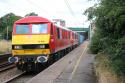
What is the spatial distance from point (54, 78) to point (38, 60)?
5447 millimetres

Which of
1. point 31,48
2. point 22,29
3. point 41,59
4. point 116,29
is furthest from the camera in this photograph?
point 22,29

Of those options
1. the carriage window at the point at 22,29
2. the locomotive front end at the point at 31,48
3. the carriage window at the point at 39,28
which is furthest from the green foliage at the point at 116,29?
the carriage window at the point at 22,29

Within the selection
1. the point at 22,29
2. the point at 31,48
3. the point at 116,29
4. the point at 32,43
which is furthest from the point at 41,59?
the point at 116,29

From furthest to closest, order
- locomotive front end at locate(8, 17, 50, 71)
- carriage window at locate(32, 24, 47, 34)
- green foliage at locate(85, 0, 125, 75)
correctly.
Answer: carriage window at locate(32, 24, 47, 34), locomotive front end at locate(8, 17, 50, 71), green foliage at locate(85, 0, 125, 75)

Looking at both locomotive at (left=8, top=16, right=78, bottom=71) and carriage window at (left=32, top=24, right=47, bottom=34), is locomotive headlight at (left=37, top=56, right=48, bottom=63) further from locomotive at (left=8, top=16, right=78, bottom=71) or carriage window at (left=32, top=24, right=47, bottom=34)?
carriage window at (left=32, top=24, right=47, bottom=34)

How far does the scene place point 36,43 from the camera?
20141 millimetres

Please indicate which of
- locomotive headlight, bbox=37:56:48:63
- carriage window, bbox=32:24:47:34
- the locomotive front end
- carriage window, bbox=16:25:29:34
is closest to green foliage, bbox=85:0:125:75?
locomotive headlight, bbox=37:56:48:63

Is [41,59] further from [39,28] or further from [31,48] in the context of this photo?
[39,28]

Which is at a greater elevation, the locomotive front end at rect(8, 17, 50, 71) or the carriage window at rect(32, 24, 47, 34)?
the carriage window at rect(32, 24, 47, 34)

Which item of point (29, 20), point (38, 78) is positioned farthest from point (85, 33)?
point (38, 78)

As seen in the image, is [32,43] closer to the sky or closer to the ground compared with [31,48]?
Result: closer to the sky

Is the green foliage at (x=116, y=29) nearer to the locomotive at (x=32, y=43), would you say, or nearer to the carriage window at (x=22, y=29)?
the locomotive at (x=32, y=43)

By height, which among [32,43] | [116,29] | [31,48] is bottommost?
[31,48]

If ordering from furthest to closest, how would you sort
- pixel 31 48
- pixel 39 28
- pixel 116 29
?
pixel 39 28 < pixel 31 48 < pixel 116 29
